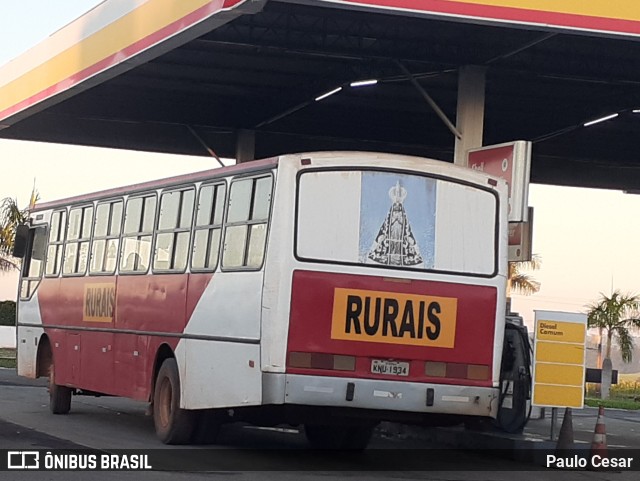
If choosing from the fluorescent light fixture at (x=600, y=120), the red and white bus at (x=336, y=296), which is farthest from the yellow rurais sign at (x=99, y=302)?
the fluorescent light fixture at (x=600, y=120)

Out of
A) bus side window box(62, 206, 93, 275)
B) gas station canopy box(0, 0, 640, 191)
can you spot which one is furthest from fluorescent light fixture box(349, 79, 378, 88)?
bus side window box(62, 206, 93, 275)

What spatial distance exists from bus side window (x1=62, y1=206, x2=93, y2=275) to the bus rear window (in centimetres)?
621

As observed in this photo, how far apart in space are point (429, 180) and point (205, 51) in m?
11.1

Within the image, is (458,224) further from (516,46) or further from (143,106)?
(143,106)

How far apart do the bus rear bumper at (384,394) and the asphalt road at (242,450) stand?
2.27 feet

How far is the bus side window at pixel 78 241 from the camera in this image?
19781 millimetres

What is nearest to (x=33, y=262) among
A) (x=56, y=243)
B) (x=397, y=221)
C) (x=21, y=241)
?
(x=21, y=241)

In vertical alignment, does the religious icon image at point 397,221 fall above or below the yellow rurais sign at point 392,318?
above

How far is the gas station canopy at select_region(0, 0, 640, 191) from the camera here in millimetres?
20281

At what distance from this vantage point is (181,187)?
662 inches

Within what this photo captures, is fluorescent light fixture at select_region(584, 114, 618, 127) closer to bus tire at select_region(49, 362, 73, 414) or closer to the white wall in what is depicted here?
bus tire at select_region(49, 362, 73, 414)

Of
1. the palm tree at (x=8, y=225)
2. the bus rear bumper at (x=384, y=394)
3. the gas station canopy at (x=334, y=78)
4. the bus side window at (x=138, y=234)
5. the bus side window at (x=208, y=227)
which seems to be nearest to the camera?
the bus rear bumper at (x=384, y=394)

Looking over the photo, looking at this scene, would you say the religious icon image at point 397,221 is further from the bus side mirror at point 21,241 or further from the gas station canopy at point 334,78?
the bus side mirror at point 21,241

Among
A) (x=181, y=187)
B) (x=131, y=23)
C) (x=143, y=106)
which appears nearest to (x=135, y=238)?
(x=181, y=187)
